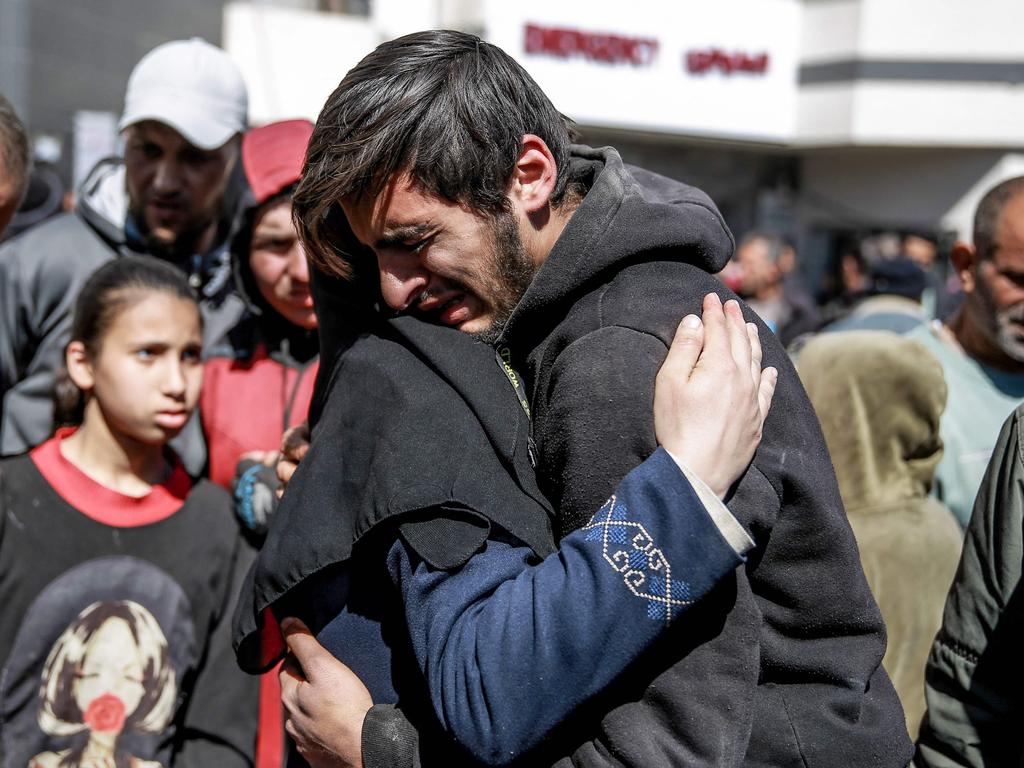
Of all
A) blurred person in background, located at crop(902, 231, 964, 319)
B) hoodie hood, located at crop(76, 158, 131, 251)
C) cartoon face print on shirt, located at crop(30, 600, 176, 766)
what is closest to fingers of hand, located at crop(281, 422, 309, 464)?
cartoon face print on shirt, located at crop(30, 600, 176, 766)

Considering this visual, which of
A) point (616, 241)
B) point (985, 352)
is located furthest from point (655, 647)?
point (985, 352)

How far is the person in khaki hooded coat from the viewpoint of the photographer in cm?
254

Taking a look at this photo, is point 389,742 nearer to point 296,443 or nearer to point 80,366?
point 296,443

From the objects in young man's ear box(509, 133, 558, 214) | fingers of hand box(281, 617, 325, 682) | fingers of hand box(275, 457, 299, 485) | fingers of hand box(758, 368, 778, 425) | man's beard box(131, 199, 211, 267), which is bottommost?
fingers of hand box(281, 617, 325, 682)

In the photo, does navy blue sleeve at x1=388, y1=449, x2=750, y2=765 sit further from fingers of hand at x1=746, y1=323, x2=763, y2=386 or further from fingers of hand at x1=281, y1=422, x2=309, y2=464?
fingers of hand at x1=281, y1=422, x2=309, y2=464

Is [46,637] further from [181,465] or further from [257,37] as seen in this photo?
[257,37]

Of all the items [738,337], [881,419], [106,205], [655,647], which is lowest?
[881,419]

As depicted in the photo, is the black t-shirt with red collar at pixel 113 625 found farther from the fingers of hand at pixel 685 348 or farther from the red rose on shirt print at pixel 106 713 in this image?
the fingers of hand at pixel 685 348

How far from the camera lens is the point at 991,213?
3.17 metres

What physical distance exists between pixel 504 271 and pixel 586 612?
0.58 m

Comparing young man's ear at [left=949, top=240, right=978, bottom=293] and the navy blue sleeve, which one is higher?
the navy blue sleeve

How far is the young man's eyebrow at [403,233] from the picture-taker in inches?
60.8

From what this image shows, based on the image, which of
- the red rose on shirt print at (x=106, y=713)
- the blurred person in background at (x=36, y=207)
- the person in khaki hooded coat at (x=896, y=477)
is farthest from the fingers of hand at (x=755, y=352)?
the blurred person in background at (x=36, y=207)

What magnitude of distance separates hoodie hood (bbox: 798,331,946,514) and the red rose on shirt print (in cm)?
183
